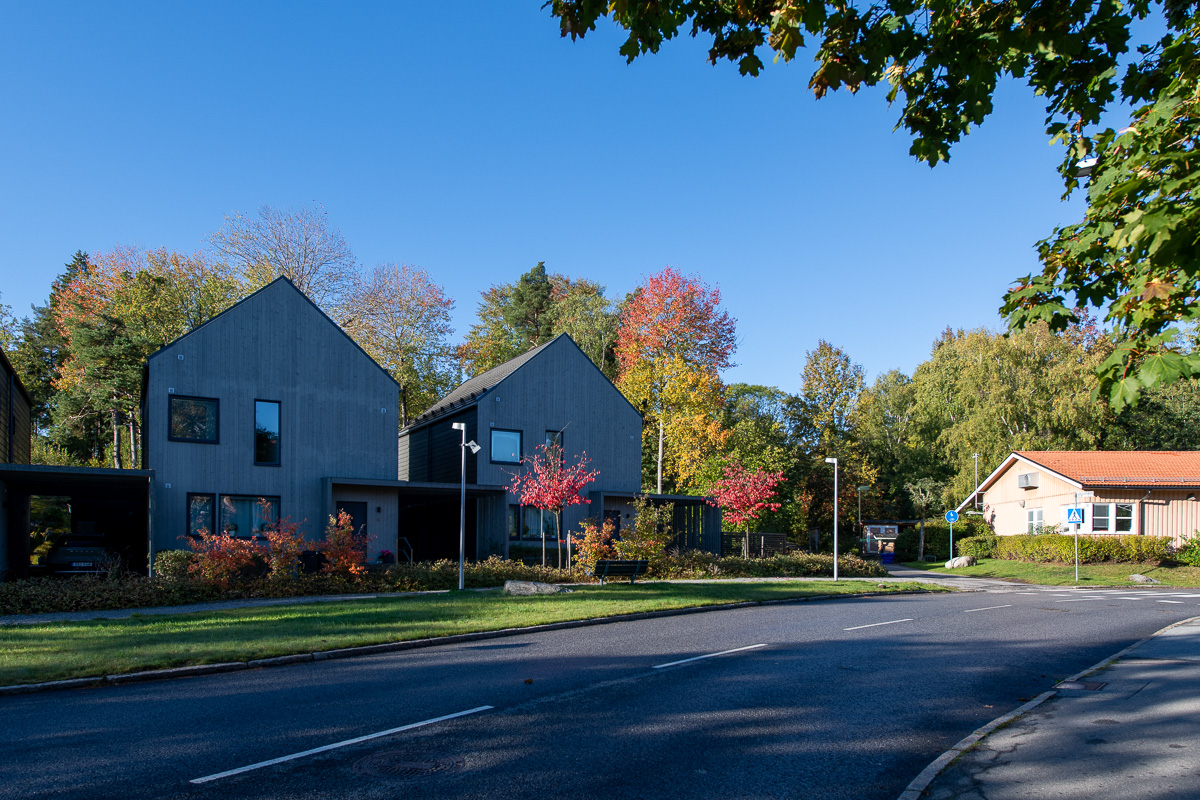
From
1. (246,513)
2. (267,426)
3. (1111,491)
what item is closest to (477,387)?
(267,426)

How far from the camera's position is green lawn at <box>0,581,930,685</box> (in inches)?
434

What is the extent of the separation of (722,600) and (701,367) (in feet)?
95.2

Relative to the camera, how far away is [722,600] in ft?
64.0

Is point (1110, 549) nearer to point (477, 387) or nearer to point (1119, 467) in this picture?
point (1119, 467)

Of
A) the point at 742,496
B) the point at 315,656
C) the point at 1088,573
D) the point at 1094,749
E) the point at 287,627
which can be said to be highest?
the point at 742,496

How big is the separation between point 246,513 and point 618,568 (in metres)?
11.9

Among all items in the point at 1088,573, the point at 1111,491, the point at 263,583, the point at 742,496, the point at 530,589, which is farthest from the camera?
the point at 1111,491

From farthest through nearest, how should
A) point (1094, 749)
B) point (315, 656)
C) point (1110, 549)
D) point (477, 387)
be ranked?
point (1110, 549), point (477, 387), point (315, 656), point (1094, 749)

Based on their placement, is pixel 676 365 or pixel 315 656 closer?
pixel 315 656

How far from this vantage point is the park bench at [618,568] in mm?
22625

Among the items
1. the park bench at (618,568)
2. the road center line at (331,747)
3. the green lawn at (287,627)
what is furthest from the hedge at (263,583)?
the road center line at (331,747)

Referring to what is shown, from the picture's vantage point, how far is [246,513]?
2520 centimetres

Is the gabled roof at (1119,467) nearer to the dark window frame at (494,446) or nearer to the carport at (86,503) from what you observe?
the dark window frame at (494,446)

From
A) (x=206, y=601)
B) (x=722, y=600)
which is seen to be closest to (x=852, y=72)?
(x=722, y=600)
